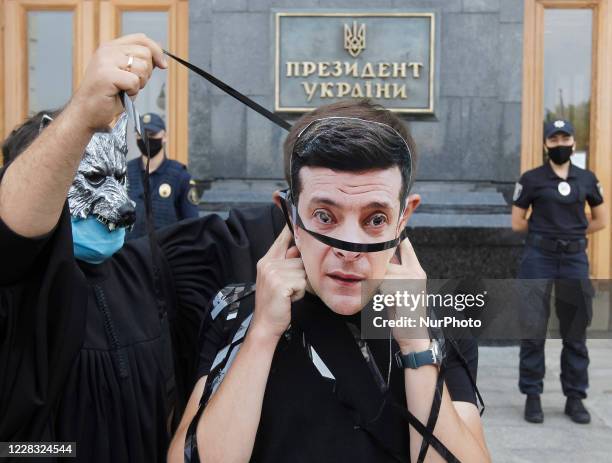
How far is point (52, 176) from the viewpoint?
1543 millimetres

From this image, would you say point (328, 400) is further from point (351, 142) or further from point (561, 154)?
point (561, 154)

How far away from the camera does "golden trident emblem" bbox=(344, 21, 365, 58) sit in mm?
7453

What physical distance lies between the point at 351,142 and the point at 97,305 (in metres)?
0.89

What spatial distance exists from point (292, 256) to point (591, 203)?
488cm

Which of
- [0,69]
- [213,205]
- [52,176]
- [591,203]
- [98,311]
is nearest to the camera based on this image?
[52,176]

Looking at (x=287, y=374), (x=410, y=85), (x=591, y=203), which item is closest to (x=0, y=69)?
(x=410, y=85)

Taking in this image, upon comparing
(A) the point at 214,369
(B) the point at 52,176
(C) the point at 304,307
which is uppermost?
(B) the point at 52,176

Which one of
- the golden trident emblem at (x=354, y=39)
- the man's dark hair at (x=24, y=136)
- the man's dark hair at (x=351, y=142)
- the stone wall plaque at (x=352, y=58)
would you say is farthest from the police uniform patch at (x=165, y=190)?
the man's dark hair at (x=351, y=142)

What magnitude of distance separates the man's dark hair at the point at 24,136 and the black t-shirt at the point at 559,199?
4537mm

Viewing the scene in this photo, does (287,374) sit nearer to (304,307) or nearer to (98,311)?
(304,307)

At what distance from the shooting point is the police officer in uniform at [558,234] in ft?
17.7

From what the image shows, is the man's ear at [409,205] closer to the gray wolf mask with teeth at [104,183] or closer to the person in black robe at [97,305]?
the person in black robe at [97,305]

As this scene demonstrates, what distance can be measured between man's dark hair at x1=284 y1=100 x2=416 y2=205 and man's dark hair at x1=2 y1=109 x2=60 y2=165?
83 cm

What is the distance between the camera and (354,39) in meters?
7.46
